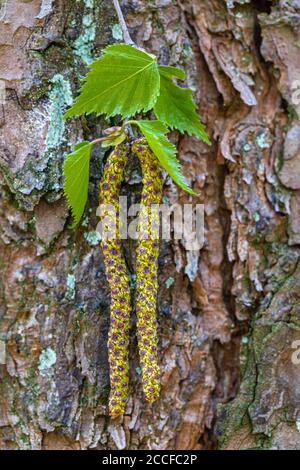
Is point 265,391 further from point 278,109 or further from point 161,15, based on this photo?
point 161,15

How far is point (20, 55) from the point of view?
1388 mm

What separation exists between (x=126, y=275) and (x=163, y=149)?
1.07 ft

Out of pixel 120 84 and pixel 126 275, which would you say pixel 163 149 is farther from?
pixel 126 275

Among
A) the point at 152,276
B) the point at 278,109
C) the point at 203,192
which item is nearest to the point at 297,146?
the point at 278,109

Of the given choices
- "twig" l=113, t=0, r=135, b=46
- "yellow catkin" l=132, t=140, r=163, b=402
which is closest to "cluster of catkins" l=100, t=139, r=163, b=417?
"yellow catkin" l=132, t=140, r=163, b=402

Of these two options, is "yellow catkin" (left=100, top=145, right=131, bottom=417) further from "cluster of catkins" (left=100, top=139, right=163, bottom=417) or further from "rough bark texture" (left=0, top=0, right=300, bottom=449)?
"rough bark texture" (left=0, top=0, right=300, bottom=449)

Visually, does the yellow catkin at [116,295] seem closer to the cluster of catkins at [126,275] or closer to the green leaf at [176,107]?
the cluster of catkins at [126,275]

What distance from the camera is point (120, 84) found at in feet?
4.21

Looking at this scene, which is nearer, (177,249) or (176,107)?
(176,107)

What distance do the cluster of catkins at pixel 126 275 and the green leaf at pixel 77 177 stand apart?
0.05 metres

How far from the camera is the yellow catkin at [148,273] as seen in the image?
1321 millimetres

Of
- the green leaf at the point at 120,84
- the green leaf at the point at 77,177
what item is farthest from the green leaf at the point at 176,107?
the green leaf at the point at 77,177

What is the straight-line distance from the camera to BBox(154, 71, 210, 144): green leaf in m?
1.36

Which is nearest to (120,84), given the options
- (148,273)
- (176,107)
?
(176,107)
